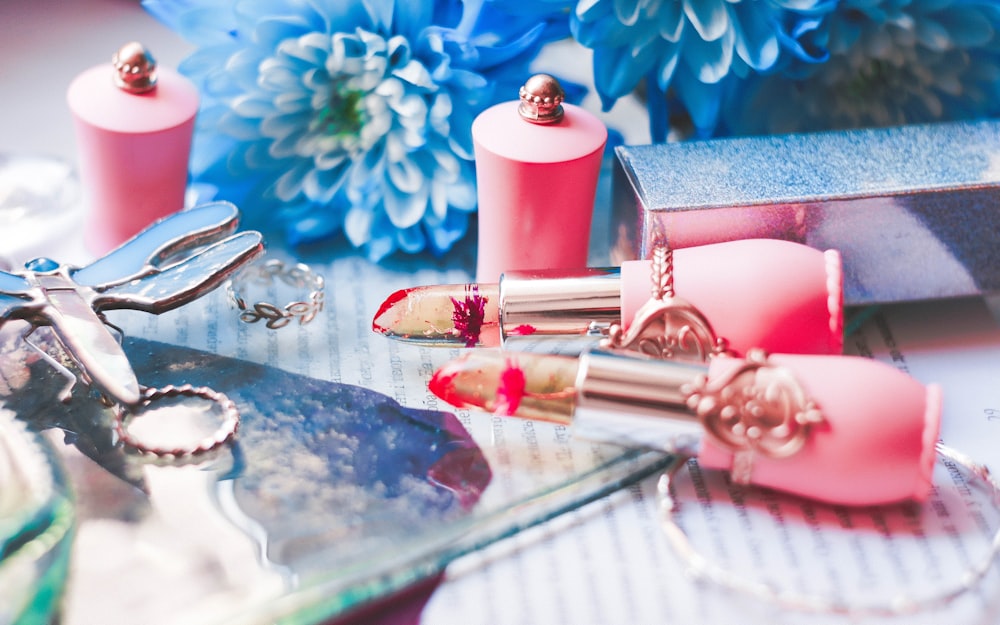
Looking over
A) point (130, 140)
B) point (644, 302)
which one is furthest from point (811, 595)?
point (130, 140)

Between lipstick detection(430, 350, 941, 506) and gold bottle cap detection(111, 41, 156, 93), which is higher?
gold bottle cap detection(111, 41, 156, 93)

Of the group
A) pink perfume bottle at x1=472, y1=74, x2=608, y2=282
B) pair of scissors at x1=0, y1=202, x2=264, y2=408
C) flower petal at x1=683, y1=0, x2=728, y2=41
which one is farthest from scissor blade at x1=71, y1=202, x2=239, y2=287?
flower petal at x1=683, y1=0, x2=728, y2=41

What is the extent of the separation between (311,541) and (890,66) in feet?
1.26

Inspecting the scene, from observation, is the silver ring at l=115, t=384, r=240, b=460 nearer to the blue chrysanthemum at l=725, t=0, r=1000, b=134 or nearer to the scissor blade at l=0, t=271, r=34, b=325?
the scissor blade at l=0, t=271, r=34, b=325

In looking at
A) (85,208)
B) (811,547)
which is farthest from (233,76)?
(811,547)

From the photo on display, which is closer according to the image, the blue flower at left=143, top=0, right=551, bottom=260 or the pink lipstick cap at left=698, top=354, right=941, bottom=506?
the pink lipstick cap at left=698, top=354, right=941, bottom=506

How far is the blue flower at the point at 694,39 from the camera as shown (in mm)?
456

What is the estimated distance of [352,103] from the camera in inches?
19.1

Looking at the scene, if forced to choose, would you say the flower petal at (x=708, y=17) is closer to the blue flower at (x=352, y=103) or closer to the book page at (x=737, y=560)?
the blue flower at (x=352, y=103)

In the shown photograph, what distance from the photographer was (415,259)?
51 cm

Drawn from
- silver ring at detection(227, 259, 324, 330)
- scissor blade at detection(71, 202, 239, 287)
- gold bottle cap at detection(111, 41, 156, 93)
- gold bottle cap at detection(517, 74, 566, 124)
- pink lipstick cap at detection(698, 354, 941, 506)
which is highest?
gold bottle cap at detection(111, 41, 156, 93)

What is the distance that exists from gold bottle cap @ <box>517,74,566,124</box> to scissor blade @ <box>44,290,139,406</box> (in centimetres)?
20

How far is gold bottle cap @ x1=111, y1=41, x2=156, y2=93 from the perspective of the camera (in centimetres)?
45

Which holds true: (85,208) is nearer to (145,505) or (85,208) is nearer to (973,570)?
(145,505)
